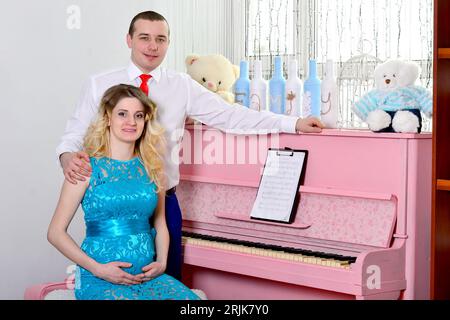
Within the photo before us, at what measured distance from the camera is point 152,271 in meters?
2.63

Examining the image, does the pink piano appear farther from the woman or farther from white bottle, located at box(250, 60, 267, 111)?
the woman

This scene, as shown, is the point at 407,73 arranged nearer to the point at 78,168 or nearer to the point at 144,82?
the point at 144,82

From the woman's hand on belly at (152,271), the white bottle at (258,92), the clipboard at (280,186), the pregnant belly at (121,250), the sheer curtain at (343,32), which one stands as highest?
the sheer curtain at (343,32)

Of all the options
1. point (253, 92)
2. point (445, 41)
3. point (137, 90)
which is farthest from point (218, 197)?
point (445, 41)

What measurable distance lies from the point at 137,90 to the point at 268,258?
741 mm

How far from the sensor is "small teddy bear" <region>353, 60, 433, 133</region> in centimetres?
275

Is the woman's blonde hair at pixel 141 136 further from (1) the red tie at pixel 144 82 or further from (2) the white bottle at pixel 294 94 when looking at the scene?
(2) the white bottle at pixel 294 94

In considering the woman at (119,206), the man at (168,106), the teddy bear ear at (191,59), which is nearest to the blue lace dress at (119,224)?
the woman at (119,206)

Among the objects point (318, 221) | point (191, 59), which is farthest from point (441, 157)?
point (191, 59)

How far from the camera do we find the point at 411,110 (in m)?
2.77

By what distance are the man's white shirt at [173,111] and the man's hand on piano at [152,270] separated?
1.35 ft

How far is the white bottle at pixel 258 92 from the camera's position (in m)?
3.30

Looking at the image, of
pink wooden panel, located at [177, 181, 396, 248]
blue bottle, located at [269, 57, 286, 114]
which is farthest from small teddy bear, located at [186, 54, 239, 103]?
pink wooden panel, located at [177, 181, 396, 248]
